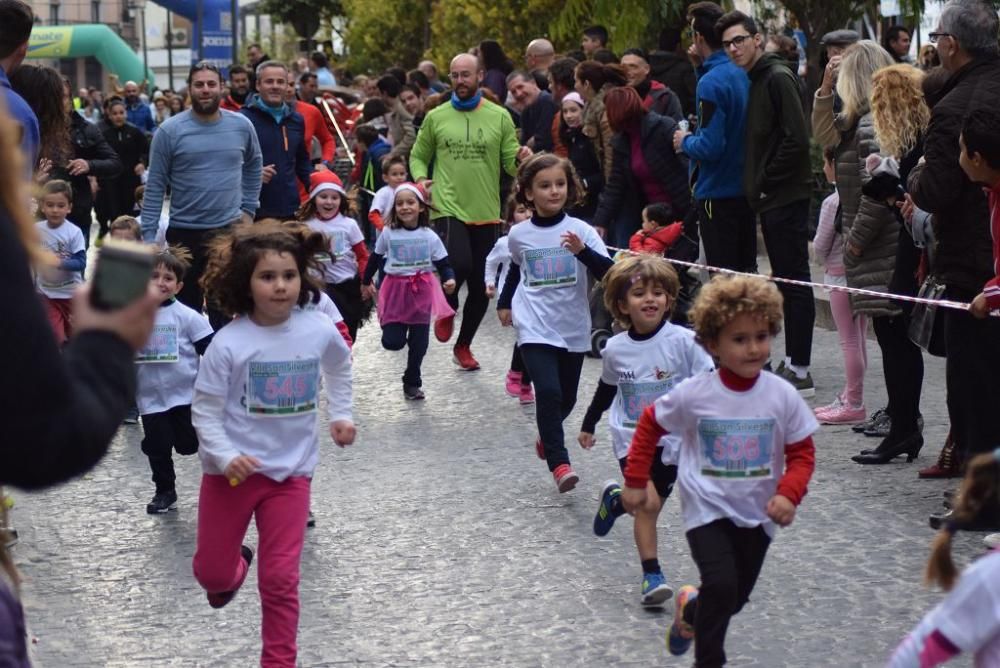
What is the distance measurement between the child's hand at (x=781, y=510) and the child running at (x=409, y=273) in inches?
256

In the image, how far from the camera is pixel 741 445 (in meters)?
5.09

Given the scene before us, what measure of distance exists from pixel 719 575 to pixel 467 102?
25.8 feet

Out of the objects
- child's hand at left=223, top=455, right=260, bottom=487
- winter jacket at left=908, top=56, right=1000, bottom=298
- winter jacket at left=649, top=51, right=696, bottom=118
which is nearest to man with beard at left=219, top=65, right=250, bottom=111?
winter jacket at left=649, top=51, right=696, bottom=118

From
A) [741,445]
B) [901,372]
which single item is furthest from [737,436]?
[901,372]

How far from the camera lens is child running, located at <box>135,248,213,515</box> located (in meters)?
7.91

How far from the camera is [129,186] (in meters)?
22.5

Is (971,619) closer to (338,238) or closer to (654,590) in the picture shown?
(654,590)

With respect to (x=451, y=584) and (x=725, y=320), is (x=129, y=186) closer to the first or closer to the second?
(x=451, y=584)

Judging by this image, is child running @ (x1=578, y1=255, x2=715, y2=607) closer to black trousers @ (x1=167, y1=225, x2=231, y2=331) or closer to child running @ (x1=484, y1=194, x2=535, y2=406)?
child running @ (x1=484, y1=194, x2=535, y2=406)

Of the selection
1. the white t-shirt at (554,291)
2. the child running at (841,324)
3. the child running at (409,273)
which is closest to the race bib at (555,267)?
the white t-shirt at (554,291)

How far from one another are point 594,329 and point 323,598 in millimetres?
6224

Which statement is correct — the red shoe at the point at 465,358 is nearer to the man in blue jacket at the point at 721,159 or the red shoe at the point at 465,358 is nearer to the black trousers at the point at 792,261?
the man in blue jacket at the point at 721,159

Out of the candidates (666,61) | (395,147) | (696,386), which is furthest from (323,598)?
(395,147)

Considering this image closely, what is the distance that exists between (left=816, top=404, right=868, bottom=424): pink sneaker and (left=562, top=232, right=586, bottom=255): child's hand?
7.39ft
